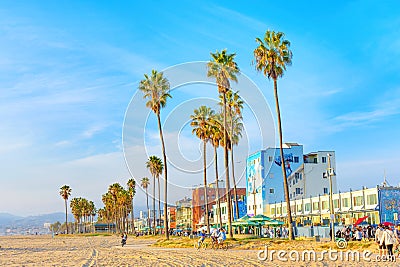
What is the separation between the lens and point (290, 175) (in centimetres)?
8706

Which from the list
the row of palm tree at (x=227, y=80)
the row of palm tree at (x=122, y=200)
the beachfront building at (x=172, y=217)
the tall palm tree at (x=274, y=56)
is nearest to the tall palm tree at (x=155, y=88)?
the row of palm tree at (x=227, y=80)

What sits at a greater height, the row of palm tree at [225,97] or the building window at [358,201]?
the row of palm tree at [225,97]

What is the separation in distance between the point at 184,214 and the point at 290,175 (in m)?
52.3

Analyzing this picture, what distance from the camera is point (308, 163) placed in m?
87.6

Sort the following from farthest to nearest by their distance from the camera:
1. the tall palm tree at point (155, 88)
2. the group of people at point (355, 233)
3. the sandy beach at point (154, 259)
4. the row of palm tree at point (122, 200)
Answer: the row of palm tree at point (122, 200)
the tall palm tree at point (155, 88)
the group of people at point (355, 233)
the sandy beach at point (154, 259)

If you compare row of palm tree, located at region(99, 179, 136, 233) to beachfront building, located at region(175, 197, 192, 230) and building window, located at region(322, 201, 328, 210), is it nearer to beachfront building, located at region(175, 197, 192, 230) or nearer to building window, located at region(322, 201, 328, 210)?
beachfront building, located at region(175, 197, 192, 230)

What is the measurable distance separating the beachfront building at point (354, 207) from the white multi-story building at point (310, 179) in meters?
12.2

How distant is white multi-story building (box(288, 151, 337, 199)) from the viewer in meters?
85.7

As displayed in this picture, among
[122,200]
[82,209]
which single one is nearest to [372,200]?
[122,200]

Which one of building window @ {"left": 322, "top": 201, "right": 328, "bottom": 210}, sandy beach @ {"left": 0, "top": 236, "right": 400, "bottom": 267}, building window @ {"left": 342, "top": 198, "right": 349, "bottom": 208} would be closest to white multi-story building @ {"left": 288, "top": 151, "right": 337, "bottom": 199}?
building window @ {"left": 322, "top": 201, "right": 328, "bottom": 210}

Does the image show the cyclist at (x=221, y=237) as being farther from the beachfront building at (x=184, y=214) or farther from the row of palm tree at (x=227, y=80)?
the beachfront building at (x=184, y=214)

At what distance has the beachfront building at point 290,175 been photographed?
85.9 metres

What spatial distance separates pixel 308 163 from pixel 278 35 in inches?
2016

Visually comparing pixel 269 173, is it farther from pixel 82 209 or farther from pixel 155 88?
pixel 82 209
